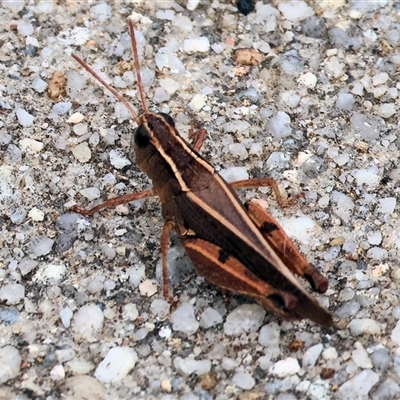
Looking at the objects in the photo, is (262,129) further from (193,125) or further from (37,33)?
(37,33)

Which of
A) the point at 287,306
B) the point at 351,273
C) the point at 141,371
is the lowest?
the point at 141,371

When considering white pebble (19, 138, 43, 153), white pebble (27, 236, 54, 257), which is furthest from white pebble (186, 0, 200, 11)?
white pebble (27, 236, 54, 257)

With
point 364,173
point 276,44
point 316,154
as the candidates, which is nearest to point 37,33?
point 276,44

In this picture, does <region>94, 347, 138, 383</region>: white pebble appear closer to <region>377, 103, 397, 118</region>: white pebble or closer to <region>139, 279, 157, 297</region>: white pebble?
<region>139, 279, 157, 297</region>: white pebble

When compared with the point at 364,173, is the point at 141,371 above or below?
below

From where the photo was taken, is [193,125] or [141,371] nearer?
[141,371]

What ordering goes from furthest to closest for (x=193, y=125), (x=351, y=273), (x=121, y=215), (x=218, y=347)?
(x=193, y=125) → (x=121, y=215) → (x=351, y=273) → (x=218, y=347)

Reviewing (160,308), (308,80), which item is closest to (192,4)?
(308,80)
